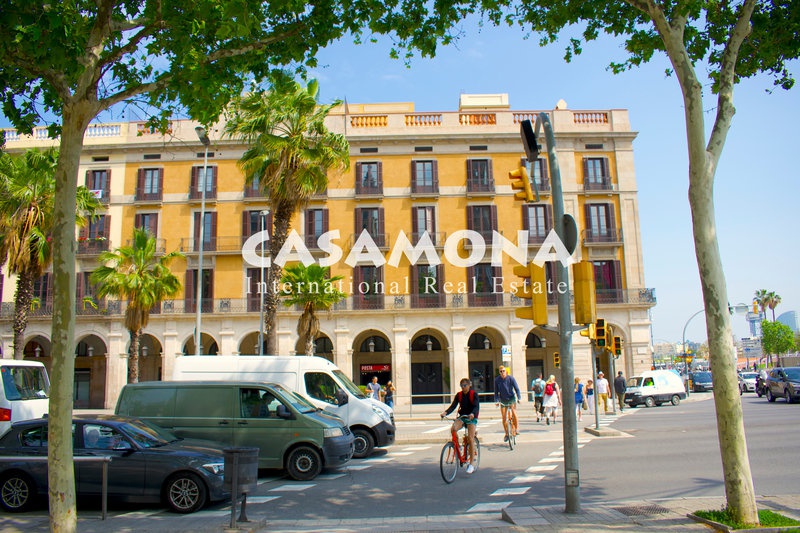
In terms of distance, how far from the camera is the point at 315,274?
25641 mm

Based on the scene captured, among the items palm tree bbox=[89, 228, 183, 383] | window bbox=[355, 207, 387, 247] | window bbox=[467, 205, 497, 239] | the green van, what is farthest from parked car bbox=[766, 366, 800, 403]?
palm tree bbox=[89, 228, 183, 383]

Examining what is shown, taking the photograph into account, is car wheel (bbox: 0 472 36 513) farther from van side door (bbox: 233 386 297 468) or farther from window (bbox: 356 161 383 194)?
window (bbox: 356 161 383 194)

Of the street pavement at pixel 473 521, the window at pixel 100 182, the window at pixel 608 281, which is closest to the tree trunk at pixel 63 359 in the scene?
the street pavement at pixel 473 521

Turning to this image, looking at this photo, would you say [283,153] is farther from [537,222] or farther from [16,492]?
[537,222]

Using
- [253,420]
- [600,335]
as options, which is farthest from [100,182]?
[600,335]

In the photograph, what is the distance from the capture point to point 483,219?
3609cm

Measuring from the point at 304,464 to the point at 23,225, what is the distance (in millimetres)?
14460

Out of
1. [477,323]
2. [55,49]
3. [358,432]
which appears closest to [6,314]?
[477,323]

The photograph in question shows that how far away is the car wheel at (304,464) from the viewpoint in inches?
448

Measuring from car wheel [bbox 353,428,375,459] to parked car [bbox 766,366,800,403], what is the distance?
21823 millimetres

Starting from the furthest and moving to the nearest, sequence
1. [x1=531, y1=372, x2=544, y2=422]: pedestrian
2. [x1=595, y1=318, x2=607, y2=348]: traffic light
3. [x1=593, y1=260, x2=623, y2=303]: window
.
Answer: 1. [x1=593, y1=260, x2=623, y2=303]: window
2. [x1=531, y1=372, x2=544, y2=422]: pedestrian
3. [x1=595, y1=318, x2=607, y2=348]: traffic light

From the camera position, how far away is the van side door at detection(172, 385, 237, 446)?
11.8m

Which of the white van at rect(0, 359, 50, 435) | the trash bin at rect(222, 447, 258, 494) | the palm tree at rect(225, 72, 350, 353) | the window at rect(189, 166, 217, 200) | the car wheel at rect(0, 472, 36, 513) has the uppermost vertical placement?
the window at rect(189, 166, 217, 200)

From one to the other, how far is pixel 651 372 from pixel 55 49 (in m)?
31.3
